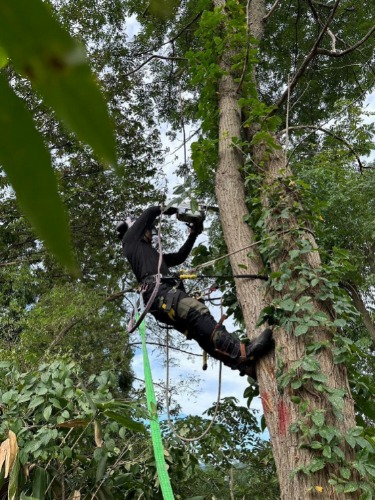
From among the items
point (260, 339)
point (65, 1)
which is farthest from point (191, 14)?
point (260, 339)

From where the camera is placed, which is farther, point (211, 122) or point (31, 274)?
point (31, 274)

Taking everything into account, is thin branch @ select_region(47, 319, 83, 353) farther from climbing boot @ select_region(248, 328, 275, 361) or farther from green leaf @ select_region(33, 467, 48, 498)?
climbing boot @ select_region(248, 328, 275, 361)

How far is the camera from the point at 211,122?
332 cm

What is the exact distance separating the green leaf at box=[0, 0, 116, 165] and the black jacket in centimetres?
278

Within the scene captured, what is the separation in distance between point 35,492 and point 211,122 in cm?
224

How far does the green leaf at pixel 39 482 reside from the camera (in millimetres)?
2225

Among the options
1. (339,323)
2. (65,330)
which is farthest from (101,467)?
(65,330)

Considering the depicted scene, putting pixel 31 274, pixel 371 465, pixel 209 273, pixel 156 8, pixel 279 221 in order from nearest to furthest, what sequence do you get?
1. pixel 156 8
2. pixel 371 465
3. pixel 279 221
4. pixel 209 273
5. pixel 31 274

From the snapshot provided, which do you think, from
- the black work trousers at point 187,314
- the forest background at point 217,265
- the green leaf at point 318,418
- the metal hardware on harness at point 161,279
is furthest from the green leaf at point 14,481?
the green leaf at point 318,418

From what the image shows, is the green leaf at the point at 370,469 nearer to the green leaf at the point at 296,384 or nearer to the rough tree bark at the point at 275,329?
the rough tree bark at the point at 275,329

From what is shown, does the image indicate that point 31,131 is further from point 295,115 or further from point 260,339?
point 295,115

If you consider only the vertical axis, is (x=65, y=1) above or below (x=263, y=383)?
above

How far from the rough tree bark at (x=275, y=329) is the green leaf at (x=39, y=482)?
0.99 m

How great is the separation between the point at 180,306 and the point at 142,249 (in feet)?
1.77
